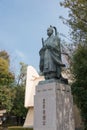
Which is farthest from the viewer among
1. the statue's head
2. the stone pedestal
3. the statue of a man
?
the statue's head

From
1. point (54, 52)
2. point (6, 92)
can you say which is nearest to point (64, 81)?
point (54, 52)

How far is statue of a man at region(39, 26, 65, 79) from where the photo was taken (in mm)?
10148

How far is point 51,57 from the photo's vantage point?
1028 centimetres

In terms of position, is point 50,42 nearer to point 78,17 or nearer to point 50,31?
point 50,31

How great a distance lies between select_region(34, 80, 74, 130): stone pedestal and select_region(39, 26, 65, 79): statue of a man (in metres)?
0.45

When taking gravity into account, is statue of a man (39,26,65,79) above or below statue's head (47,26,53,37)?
below

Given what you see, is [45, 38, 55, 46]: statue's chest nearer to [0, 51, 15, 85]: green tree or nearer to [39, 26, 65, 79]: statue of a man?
[39, 26, 65, 79]: statue of a man

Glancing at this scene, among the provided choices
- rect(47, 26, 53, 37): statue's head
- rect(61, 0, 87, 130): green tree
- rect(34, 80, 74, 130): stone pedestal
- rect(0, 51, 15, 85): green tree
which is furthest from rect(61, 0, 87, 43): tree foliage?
rect(0, 51, 15, 85): green tree

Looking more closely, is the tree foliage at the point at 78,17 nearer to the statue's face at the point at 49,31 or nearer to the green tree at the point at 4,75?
the statue's face at the point at 49,31

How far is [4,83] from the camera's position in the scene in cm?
2833

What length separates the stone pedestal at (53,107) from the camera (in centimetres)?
935

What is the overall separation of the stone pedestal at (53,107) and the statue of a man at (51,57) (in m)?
0.45

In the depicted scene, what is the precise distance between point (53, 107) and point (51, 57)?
2.04m

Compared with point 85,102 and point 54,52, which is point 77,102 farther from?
point 54,52
